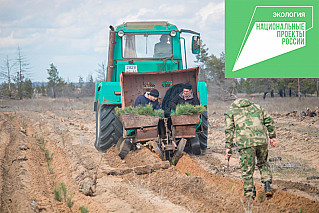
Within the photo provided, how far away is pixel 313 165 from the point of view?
7.16m

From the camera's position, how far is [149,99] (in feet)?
25.0

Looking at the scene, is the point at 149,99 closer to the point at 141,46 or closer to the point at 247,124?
the point at 141,46

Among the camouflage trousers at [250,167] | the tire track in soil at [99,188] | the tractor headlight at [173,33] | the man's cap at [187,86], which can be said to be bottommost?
the tire track in soil at [99,188]

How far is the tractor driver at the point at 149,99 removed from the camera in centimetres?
754

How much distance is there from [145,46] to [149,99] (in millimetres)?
2058

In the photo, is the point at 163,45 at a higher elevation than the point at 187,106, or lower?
higher

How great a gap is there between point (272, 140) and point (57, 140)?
799 centimetres

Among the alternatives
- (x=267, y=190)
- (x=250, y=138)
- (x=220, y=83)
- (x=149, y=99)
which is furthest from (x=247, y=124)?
(x=220, y=83)

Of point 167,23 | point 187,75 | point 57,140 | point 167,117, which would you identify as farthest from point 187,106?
point 57,140

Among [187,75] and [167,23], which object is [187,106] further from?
[167,23]

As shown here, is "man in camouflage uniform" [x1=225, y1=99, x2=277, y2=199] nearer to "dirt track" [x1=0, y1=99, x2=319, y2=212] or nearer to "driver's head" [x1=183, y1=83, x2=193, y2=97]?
"dirt track" [x1=0, y1=99, x2=319, y2=212]

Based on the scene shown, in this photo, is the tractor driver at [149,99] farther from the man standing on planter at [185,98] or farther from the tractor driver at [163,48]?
the tractor driver at [163,48]

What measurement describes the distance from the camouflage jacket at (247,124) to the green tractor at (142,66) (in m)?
2.95

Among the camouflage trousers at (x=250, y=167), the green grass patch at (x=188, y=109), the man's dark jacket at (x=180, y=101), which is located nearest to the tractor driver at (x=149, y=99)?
the man's dark jacket at (x=180, y=101)
